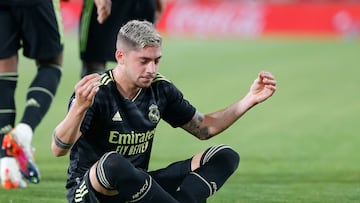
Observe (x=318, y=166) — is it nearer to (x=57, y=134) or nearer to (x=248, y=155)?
(x=248, y=155)

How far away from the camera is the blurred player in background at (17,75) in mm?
6250

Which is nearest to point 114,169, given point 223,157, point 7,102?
point 223,157

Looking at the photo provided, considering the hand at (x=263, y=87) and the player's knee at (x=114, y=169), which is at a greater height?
the hand at (x=263, y=87)

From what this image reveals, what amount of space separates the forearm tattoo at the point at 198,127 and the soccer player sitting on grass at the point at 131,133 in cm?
8

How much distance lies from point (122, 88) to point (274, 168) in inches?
119

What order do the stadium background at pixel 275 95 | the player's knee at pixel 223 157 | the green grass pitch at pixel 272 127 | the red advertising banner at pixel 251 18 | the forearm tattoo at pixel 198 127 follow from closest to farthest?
the player's knee at pixel 223 157
the forearm tattoo at pixel 198 127
the green grass pitch at pixel 272 127
the stadium background at pixel 275 95
the red advertising banner at pixel 251 18

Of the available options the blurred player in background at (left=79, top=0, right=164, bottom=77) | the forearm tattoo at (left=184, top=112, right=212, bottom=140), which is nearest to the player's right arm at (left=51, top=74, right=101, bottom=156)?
the forearm tattoo at (left=184, top=112, right=212, bottom=140)

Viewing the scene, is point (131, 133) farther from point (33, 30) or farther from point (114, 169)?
point (33, 30)

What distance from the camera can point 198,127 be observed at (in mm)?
5609

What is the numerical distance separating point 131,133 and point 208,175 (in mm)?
451

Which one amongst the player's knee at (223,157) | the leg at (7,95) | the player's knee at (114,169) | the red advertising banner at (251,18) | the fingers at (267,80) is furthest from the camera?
the red advertising banner at (251,18)

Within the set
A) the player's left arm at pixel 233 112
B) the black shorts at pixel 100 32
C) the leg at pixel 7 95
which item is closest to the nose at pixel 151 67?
the player's left arm at pixel 233 112

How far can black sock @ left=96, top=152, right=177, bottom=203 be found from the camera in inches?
187

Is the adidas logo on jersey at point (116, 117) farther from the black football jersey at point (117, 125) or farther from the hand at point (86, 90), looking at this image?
the hand at point (86, 90)
